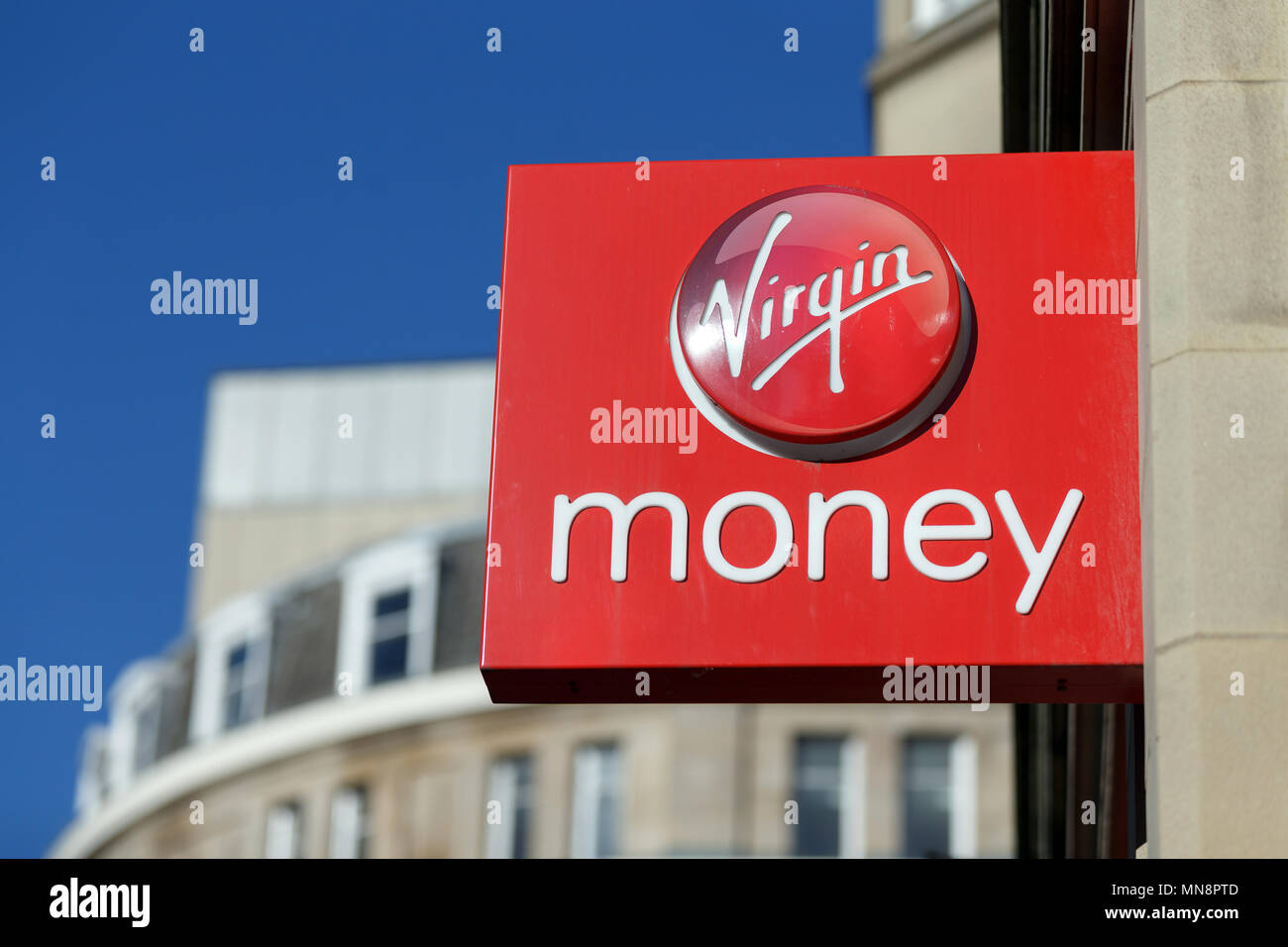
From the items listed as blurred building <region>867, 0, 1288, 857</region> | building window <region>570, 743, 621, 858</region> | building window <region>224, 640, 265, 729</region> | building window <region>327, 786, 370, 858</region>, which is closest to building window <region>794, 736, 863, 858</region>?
building window <region>570, 743, 621, 858</region>

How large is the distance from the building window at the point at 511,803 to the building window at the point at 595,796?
101 cm

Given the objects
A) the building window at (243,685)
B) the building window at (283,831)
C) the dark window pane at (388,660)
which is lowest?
the building window at (283,831)

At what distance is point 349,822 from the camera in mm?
40125

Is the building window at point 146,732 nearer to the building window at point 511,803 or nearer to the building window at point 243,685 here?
the building window at point 243,685

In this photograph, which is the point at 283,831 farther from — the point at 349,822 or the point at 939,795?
the point at 939,795

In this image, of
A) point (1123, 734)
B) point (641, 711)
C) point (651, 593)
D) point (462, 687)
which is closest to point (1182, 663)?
point (651, 593)

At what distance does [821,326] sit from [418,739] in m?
32.6

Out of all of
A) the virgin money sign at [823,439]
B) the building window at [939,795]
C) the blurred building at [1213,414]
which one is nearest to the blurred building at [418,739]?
the building window at [939,795]

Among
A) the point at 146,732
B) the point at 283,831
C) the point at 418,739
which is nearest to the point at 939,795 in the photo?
the point at 418,739

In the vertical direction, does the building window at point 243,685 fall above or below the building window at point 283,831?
above

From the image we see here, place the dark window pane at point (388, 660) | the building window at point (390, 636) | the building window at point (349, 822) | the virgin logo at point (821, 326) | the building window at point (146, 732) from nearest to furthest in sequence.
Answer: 1. the virgin logo at point (821, 326)
2. the building window at point (349, 822)
3. the dark window pane at point (388, 660)
4. the building window at point (390, 636)
5. the building window at point (146, 732)

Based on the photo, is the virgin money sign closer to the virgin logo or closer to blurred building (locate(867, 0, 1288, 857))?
the virgin logo

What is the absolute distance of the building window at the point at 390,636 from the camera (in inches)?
1639
